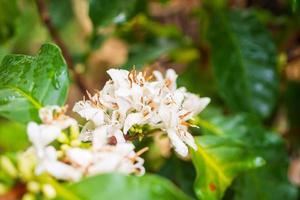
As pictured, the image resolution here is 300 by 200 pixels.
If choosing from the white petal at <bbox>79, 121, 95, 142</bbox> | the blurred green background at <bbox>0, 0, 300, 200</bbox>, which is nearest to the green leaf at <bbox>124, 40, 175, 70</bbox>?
the blurred green background at <bbox>0, 0, 300, 200</bbox>

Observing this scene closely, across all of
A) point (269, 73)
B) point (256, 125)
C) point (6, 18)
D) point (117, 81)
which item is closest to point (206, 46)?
point (269, 73)

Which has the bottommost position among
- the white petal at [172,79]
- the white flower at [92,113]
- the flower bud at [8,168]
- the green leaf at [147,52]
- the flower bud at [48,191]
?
the flower bud at [48,191]

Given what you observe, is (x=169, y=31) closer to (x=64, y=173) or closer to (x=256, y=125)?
(x=256, y=125)

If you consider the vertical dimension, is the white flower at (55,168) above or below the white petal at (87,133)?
below

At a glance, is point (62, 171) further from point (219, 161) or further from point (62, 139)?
point (219, 161)

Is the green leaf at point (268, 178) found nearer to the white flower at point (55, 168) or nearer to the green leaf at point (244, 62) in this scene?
the green leaf at point (244, 62)

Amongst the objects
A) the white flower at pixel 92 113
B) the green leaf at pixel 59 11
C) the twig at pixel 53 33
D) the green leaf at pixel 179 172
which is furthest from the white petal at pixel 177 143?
the green leaf at pixel 59 11
